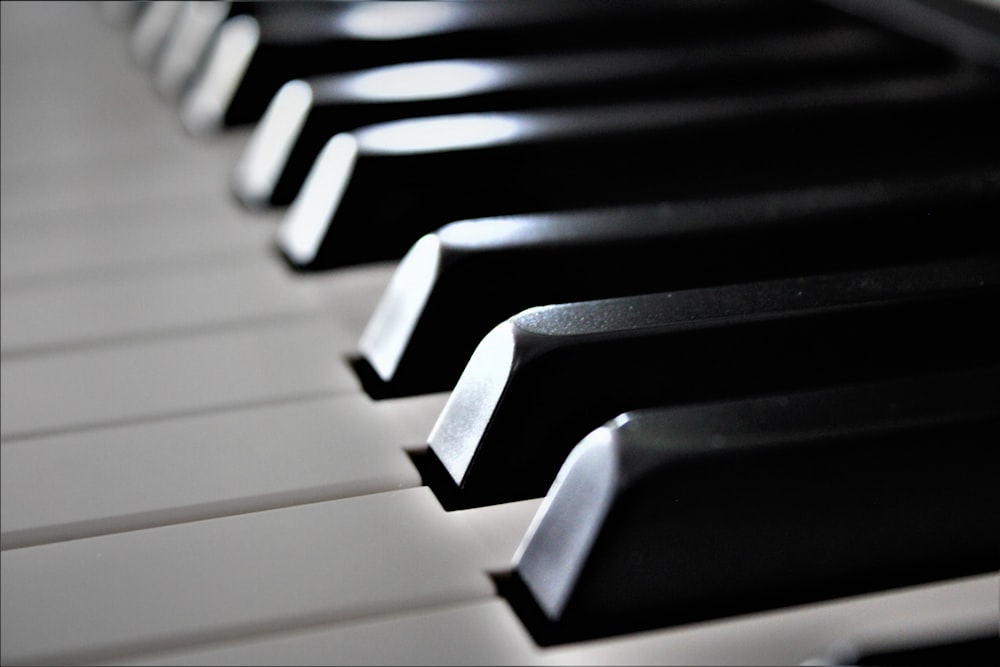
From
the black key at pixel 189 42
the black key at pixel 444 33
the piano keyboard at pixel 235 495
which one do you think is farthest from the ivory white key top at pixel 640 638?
the black key at pixel 189 42

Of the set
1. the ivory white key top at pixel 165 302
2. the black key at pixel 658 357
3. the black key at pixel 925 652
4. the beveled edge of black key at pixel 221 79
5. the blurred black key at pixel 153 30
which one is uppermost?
the blurred black key at pixel 153 30

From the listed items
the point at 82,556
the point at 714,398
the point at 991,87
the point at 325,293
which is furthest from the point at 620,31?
the point at 82,556

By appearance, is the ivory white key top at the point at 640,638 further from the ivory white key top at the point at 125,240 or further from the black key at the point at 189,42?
the black key at the point at 189,42

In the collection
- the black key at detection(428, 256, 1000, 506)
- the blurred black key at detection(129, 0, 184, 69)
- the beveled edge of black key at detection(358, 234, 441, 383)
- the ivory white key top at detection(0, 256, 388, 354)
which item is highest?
the blurred black key at detection(129, 0, 184, 69)

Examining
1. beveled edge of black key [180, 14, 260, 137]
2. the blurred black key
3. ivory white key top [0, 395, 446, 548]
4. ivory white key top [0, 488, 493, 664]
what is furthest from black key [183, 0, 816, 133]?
ivory white key top [0, 488, 493, 664]

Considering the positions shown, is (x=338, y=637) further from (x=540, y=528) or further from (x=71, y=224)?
(x=71, y=224)

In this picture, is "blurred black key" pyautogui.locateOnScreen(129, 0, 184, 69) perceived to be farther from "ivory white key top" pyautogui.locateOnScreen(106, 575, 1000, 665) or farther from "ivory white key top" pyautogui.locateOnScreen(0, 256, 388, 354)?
"ivory white key top" pyautogui.locateOnScreen(106, 575, 1000, 665)

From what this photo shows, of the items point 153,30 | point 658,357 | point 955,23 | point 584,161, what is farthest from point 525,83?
point 153,30
